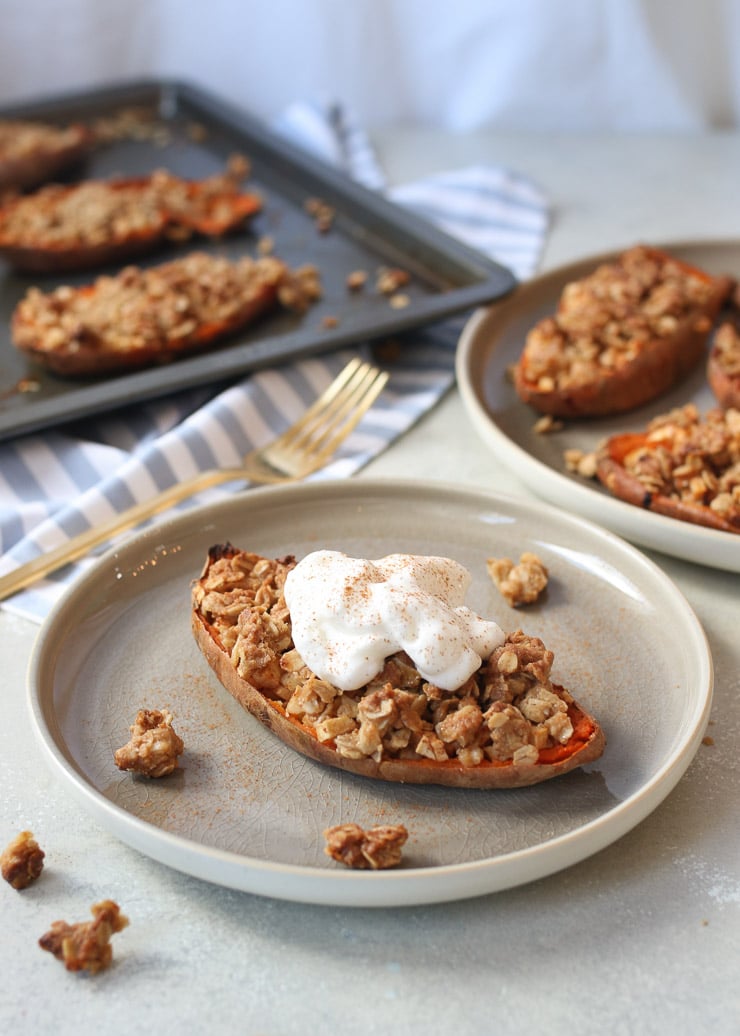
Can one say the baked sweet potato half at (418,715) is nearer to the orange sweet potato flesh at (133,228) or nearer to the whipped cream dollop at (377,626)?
the whipped cream dollop at (377,626)

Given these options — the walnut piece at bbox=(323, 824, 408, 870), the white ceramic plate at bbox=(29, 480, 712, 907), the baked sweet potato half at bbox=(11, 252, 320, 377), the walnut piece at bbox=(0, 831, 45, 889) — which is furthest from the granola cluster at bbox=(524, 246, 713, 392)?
the walnut piece at bbox=(0, 831, 45, 889)

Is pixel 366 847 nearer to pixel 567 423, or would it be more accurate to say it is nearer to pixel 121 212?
pixel 567 423

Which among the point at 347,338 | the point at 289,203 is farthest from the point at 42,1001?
the point at 289,203

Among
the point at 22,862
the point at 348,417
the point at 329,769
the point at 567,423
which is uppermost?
the point at 22,862

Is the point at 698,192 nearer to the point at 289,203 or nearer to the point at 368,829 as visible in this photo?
the point at 289,203

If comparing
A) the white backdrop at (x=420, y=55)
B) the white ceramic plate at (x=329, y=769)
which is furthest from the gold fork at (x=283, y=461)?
the white backdrop at (x=420, y=55)

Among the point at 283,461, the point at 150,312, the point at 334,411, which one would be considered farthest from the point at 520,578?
the point at 150,312
